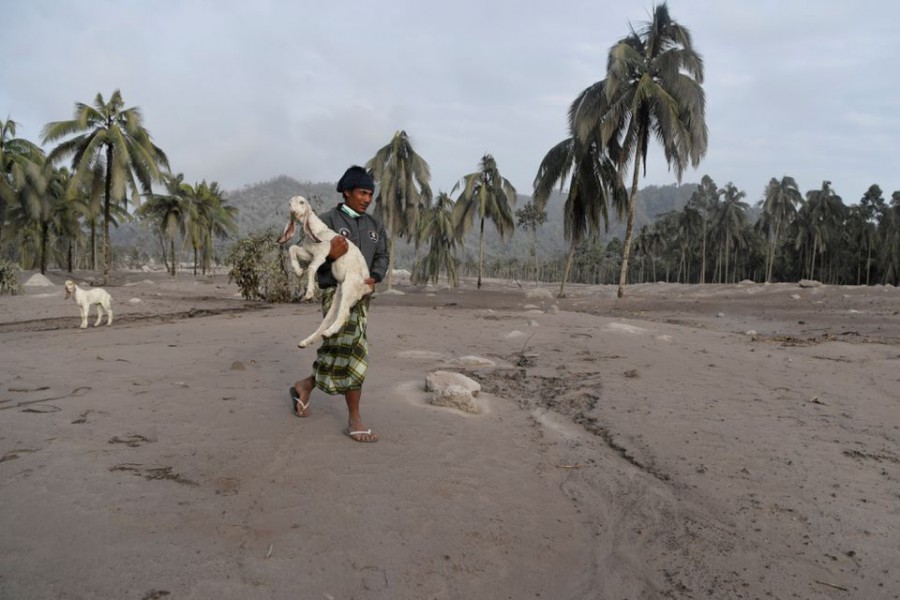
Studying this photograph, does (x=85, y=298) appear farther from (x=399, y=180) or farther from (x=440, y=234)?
(x=440, y=234)

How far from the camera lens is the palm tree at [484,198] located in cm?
2978

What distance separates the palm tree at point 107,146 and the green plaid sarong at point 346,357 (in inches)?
835

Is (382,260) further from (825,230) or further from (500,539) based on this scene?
(825,230)

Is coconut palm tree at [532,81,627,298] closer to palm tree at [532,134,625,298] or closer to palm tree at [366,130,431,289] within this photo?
palm tree at [532,134,625,298]

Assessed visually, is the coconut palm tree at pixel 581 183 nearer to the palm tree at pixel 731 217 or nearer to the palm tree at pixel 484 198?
the palm tree at pixel 484 198

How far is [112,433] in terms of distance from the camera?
3.31m

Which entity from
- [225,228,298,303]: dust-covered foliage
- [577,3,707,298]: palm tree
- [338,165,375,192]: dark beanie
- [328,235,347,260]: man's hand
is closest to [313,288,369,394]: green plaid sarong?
[328,235,347,260]: man's hand

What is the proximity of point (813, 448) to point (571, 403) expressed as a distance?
1892 mm

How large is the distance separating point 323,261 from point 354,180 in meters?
0.68

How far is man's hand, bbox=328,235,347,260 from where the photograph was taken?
3.42 metres

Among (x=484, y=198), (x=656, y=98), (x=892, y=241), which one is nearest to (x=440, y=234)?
(x=484, y=198)

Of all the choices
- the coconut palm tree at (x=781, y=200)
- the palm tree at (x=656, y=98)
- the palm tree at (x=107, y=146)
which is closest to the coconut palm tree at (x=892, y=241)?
the coconut palm tree at (x=781, y=200)

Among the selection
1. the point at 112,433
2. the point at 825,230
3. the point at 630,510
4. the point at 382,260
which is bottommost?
the point at 630,510

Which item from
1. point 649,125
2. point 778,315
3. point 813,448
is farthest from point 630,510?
point 649,125
